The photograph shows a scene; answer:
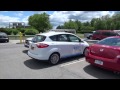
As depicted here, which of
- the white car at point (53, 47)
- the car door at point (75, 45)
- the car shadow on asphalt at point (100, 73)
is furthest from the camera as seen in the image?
the car door at point (75, 45)

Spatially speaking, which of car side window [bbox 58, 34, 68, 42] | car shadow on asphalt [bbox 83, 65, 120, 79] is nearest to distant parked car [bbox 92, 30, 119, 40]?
car side window [bbox 58, 34, 68, 42]

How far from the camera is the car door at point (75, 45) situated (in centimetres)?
745

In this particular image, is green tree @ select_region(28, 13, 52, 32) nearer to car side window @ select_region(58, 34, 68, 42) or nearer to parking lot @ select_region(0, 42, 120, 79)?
car side window @ select_region(58, 34, 68, 42)

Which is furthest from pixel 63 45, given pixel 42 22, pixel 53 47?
pixel 42 22

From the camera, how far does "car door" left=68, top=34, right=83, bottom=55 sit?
24.4ft

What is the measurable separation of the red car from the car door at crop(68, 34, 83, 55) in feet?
4.54

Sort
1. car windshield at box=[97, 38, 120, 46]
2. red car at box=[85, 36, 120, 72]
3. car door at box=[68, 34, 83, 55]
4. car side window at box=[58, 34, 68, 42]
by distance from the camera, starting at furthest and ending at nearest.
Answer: car door at box=[68, 34, 83, 55]
car side window at box=[58, 34, 68, 42]
car windshield at box=[97, 38, 120, 46]
red car at box=[85, 36, 120, 72]

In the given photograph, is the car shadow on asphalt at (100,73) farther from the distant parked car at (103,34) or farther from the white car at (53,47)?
the distant parked car at (103,34)

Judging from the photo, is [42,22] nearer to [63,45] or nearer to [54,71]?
[63,45]

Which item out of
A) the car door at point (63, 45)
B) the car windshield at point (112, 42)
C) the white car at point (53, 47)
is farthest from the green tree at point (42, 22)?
the car windshield at point (112, 42)

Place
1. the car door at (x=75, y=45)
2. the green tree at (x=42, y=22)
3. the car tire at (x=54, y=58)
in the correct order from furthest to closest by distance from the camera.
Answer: the green tree at (x=42, y=22) → the car door at (x=75, y=45) → the car tire at (x=54, y=58)
